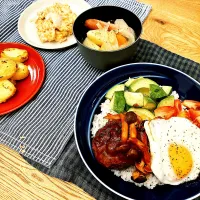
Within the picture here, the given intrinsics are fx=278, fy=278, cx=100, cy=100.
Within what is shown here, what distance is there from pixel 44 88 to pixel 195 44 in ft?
3.51

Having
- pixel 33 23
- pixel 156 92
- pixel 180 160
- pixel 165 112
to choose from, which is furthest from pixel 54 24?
pixel 180 160

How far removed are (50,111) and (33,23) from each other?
2.61ft

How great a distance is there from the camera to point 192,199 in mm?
1223

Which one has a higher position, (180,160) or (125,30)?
(125,30)

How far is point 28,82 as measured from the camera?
1.75 meters

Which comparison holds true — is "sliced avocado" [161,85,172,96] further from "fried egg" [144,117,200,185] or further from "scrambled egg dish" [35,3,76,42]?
"scrambled egg dish" [35,3,76,42]

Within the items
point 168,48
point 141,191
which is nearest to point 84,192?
point 141,191

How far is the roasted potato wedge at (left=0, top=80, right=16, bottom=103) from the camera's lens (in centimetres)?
158

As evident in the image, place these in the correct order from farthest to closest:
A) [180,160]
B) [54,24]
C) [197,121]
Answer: [54,24], [197,121], [180,160]

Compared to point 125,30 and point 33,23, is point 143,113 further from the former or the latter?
point 33,23

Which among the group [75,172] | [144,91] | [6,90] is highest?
[144,91]

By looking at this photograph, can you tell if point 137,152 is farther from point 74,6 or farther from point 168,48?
point 74,6

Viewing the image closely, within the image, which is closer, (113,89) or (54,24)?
(113,89)

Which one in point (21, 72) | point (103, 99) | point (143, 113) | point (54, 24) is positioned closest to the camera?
point (143, 113)
